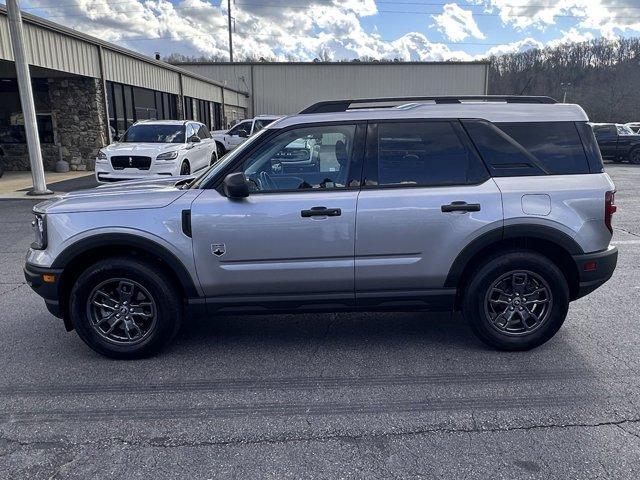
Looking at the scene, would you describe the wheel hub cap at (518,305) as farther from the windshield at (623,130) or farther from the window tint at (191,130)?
the windshield at (623,130)

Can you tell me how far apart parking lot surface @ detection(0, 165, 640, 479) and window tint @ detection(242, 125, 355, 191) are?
1352 millimetres

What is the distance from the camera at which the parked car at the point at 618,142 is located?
71.3 ft

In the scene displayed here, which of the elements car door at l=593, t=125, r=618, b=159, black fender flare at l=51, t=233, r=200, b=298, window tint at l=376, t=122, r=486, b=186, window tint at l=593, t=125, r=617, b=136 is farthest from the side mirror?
window tint at l=593, t=125, r=617, b=136

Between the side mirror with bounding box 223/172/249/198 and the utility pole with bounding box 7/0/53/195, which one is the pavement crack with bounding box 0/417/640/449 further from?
the utility pole with bounding box 7/0/53/195

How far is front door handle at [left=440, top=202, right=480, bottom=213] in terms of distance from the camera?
12.3ft

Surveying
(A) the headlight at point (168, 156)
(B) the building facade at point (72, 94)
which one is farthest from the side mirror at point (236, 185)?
(B) the building facade at point (72, 94)

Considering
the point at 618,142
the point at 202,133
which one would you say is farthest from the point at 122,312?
the point at 618,142

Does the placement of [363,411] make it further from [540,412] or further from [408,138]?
[408,138]

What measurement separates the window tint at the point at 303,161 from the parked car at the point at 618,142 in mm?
21573

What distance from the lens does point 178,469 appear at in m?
2.64

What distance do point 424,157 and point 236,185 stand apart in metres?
1.46

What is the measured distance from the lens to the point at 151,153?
12.0 meters

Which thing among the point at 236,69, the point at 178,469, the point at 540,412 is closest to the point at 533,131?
the point at 540,412

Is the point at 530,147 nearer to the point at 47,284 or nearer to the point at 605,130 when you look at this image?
the point at 47,284
